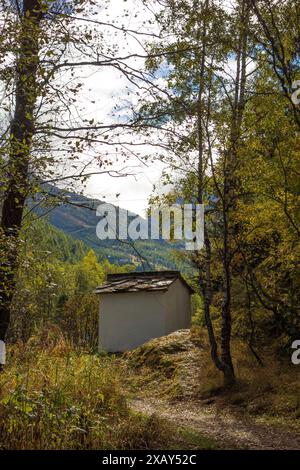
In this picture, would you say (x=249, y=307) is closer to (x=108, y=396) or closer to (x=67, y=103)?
(x=108, y=396)

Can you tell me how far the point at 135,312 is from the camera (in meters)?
24.2

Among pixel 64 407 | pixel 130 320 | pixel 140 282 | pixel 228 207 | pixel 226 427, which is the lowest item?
pixel 130 320

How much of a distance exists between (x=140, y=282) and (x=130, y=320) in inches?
76.3

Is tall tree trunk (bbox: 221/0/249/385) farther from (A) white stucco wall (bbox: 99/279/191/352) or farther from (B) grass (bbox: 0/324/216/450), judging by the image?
(A) white stucco wall (bbox: 99/279/191/352)

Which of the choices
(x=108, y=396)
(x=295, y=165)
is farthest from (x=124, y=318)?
(x=108, y=396)

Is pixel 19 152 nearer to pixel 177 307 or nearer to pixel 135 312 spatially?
pixel 135 312

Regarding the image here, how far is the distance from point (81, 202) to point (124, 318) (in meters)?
16.7

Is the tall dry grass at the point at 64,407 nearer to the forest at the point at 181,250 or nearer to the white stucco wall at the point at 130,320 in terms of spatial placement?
the forest at the point at 181,250

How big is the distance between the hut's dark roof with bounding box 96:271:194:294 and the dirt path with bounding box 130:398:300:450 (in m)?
12.2

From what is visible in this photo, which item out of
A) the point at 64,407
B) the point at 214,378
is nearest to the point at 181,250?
the point at 214,378

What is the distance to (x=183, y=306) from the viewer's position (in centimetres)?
2788

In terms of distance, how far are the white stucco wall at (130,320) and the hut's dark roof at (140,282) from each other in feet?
1.04

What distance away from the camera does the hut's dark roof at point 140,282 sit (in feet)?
79.6

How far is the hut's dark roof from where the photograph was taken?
24250 mm
